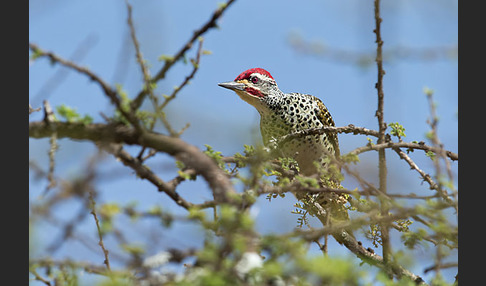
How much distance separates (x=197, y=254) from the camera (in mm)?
1683

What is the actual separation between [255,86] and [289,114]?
430 millimetres

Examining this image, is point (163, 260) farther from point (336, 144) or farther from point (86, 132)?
point (336, 144)

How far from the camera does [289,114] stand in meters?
4.96

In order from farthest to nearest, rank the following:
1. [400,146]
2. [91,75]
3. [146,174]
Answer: [400,146] → [146,174] → [91,75]

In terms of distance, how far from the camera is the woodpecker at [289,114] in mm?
4918

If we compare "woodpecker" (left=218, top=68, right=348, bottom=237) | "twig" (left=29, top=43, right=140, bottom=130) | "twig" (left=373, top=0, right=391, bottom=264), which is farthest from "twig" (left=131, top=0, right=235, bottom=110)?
"woodpecker" (left=218, top=68, right=348, bottom=237)

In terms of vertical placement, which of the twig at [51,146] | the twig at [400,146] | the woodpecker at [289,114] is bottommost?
the twig at [51,146]

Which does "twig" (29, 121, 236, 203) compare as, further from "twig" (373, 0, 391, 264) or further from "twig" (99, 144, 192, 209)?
"twig" (373, 0, 391, 264)

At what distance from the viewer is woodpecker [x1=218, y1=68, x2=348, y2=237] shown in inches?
194

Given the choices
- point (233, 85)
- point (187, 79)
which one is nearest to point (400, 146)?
point (187, 79)

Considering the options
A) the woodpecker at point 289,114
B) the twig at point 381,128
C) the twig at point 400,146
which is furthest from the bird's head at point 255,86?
the twig at point 381,128

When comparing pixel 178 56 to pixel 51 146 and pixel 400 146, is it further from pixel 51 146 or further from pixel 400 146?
pixel 400 146

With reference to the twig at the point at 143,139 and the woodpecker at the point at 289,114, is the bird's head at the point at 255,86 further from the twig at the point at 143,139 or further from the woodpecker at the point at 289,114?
the twig at the point at 143,139

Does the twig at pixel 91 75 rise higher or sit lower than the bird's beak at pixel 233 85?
lower
